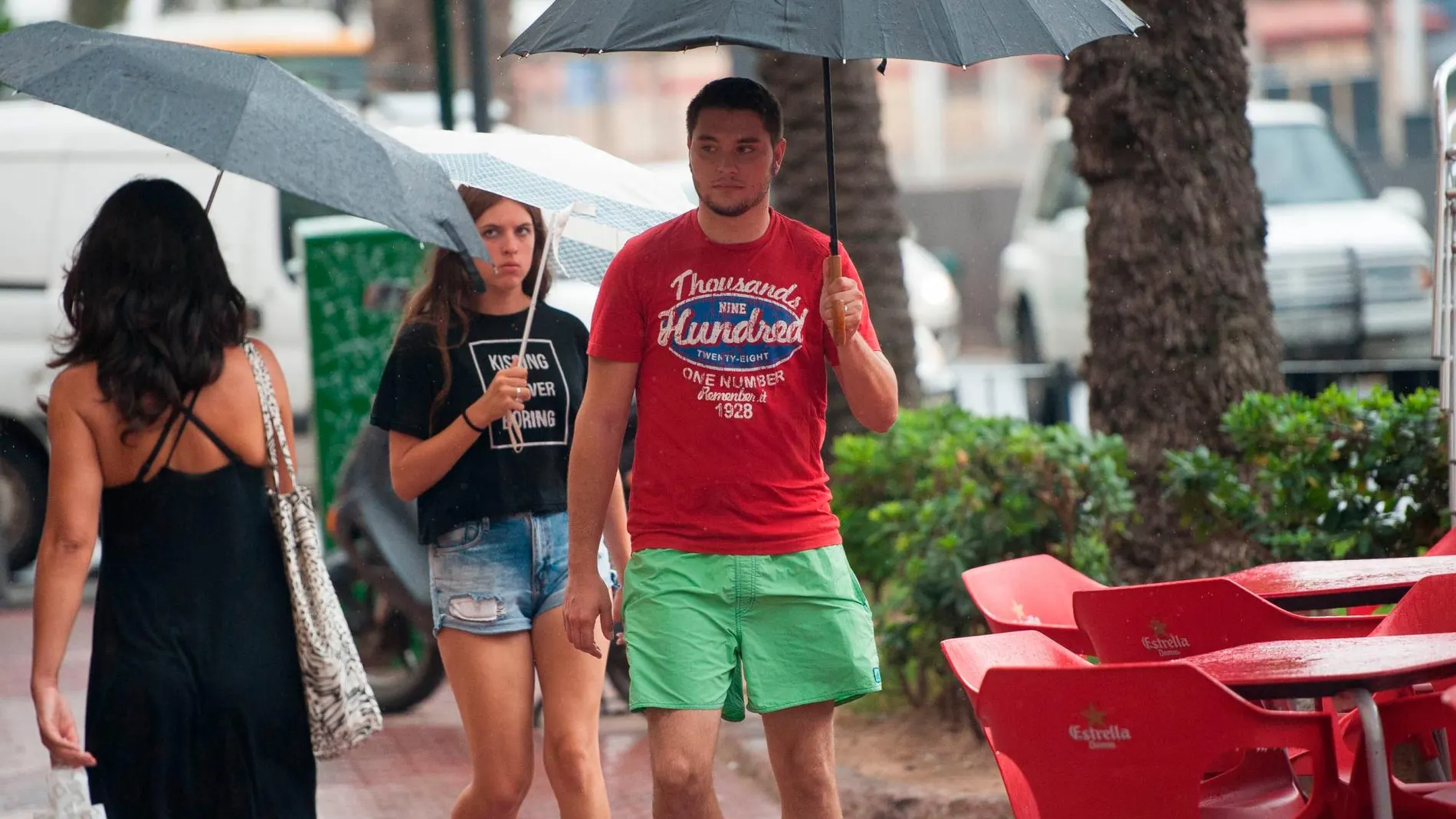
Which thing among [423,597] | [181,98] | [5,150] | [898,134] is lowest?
[423,597]

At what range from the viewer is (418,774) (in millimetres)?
6535

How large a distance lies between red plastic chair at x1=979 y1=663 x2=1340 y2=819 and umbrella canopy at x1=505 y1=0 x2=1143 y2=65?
45.8 inches

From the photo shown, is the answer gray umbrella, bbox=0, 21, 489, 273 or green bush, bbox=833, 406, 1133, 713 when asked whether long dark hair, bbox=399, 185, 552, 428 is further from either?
green bush, bbox=833, 406, 1133, 713

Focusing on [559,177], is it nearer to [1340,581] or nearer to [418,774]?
[1340,581]

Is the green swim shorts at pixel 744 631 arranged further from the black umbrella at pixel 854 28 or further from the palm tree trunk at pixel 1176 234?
the palm tree trunk at pixel 1176 234

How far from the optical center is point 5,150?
11.3m

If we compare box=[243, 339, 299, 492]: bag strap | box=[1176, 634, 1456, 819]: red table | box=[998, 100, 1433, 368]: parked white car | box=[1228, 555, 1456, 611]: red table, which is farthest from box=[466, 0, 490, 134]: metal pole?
box=[1176, 634, 1456, 819]: red table

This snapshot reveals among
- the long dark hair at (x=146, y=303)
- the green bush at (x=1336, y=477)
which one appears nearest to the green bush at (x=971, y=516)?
the green bush at (x=1336, y=477)

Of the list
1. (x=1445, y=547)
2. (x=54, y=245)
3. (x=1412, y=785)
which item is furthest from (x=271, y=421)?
(x=54, y=245)

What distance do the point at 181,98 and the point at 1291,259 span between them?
11.2m

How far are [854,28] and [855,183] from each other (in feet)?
18.3

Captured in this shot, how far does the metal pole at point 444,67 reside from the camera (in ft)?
27.3

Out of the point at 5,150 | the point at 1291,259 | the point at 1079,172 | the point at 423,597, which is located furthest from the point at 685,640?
the point at 1291,259

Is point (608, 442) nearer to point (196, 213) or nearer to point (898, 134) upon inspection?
point (196, 213)
